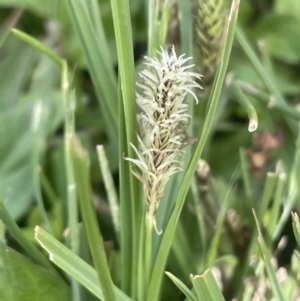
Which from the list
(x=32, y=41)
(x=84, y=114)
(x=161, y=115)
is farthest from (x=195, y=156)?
(x=84, y=114)

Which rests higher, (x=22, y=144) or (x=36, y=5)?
(x=36, y=5)

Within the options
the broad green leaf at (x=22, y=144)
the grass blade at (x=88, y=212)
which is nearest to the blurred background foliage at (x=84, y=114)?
the broad green leaf at (x=22, y=144)

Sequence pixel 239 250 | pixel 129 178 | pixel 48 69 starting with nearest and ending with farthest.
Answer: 1. pixel 129 178
2. pixel 239 250
3. pixel 48 69

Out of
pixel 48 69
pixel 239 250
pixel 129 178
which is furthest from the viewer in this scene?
pixel 48 69

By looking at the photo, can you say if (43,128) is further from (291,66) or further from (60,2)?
(291,66)

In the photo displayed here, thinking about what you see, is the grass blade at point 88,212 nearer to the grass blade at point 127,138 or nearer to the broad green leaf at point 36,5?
the grass blade at point 127,138

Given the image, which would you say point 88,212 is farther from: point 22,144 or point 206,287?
point 22,144

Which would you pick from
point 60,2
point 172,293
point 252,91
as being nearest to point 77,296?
point 172,293
